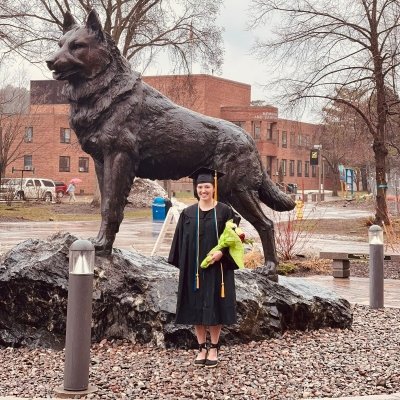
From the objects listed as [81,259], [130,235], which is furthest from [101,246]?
[130,235]

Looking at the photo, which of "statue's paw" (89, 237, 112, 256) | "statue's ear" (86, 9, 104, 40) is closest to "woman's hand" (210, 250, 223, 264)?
"statue's paw" (89, 237, 112, 256)

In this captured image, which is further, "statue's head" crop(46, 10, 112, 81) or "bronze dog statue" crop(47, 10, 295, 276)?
"bronze dog statue" crop(47, 10, 295, 276)

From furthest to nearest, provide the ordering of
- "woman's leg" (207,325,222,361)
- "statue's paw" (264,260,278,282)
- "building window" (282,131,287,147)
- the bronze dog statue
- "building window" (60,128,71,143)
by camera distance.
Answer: "building window" (282,131,287,147)
"building window" (60,128,71,143)
"statue's paw" (264,260,278,282)
the bronze dog statue
"woman's leg" (207,325,222,361)

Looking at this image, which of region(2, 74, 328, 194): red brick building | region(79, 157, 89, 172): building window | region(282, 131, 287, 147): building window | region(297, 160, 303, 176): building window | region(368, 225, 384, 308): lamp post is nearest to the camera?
region(368, 225, 384, 308): lamp post

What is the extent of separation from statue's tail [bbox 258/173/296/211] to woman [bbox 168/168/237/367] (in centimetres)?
165

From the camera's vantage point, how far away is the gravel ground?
5191mm

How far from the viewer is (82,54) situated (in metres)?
6.60

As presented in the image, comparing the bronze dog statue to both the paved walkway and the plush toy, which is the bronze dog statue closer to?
the plush toy

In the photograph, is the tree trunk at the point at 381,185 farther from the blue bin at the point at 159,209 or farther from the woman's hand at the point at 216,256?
the woman's hand at the point at 216,256

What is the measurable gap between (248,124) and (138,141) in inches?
2523

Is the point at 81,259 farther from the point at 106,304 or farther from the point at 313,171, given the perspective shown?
the point at 313,171

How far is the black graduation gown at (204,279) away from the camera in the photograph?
580 centimetres

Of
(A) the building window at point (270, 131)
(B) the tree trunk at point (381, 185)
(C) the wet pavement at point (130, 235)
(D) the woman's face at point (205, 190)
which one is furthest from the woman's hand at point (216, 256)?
(A) the building window at point (270, 131)

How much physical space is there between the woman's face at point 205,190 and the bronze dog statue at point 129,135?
109 cm
